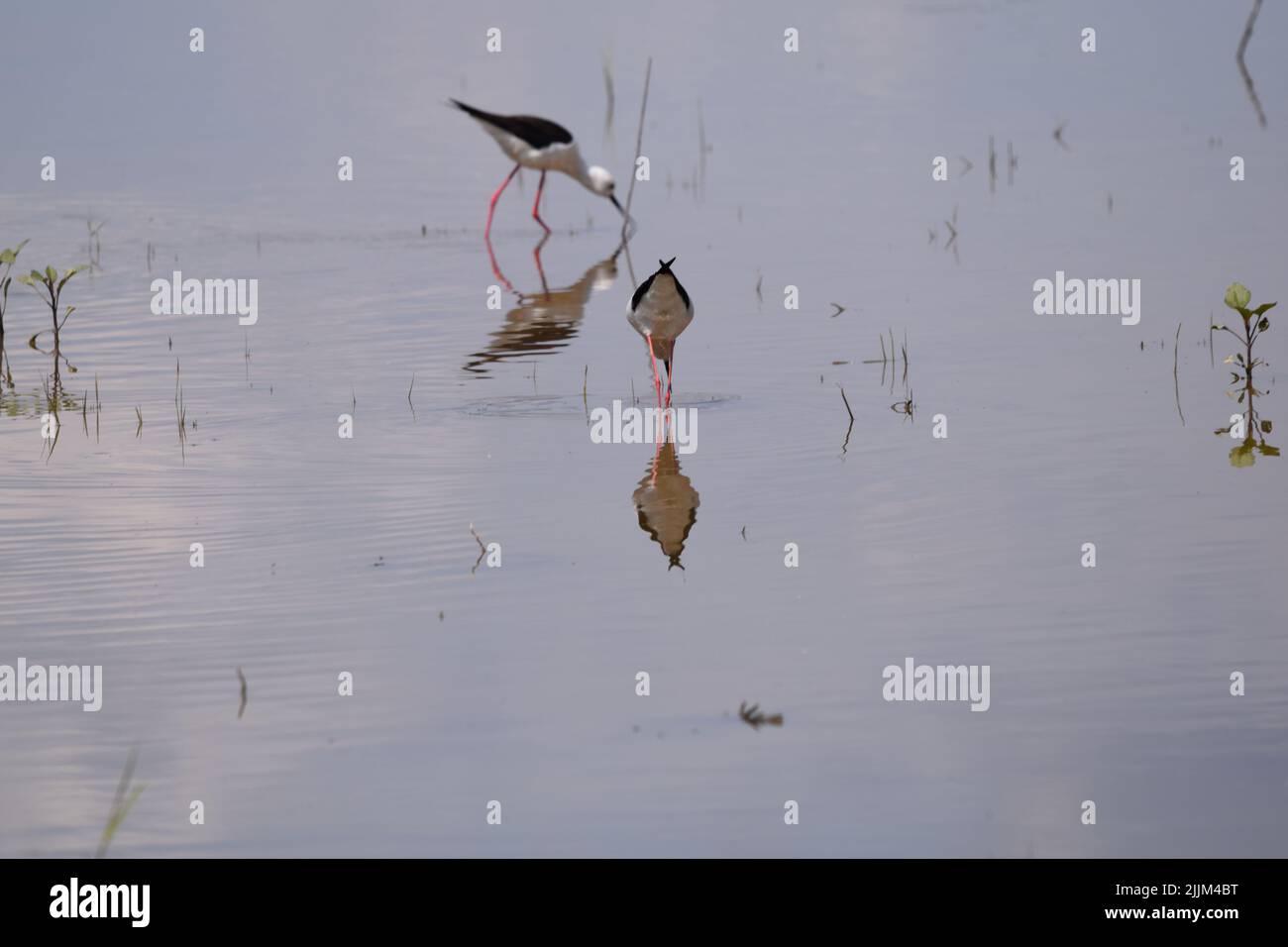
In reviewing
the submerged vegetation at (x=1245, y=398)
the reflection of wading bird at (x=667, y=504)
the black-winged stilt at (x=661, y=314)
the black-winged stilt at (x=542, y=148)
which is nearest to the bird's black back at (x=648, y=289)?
the black-winged stilt at (x=661, y=314)

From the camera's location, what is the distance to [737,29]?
31844 millimetres

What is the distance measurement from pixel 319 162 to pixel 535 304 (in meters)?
8.85

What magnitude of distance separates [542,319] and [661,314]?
2.96 m

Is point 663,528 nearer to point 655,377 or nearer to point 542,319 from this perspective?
point 655,377

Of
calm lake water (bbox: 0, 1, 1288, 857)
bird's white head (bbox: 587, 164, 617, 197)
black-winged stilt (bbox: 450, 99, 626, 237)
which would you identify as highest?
black-winged stilt (bbox: 450, 99, 626, 237)

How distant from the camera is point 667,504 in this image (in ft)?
25.2

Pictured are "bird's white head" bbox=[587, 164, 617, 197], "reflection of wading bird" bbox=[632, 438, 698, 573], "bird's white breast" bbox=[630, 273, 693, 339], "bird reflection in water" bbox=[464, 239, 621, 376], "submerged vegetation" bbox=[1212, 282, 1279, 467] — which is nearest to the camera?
"reflection of wading bird" bbox=[632, 438, 698, 573]

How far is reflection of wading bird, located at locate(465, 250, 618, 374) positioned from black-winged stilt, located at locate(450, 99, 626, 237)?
2956 mm

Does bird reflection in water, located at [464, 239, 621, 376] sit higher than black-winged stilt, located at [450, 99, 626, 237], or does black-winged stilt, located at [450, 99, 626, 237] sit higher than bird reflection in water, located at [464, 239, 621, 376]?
black-winged stilt, located at [450, 99, 626, 237]

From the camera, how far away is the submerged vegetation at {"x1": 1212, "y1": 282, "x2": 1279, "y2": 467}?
8336 mm

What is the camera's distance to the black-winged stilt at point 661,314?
9562 mm

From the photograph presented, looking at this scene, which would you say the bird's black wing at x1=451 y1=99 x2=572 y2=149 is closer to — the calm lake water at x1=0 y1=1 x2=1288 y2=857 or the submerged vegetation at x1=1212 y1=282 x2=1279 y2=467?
the calm lake water at x1=0 y1=1 x2=1288 y2=857

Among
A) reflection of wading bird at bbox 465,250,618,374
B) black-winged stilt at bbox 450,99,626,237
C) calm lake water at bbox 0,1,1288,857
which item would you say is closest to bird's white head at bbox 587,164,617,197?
black-winged stilt at bbox 450,99,626,237

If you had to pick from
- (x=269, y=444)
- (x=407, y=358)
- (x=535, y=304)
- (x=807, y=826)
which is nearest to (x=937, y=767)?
(x=807, y=826)
